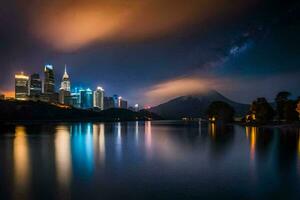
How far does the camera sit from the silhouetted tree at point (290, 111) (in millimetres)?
100688

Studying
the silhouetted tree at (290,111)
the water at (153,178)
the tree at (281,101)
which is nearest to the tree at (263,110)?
the tree at (281,101)

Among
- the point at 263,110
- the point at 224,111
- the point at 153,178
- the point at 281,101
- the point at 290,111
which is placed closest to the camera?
the point at 153,178

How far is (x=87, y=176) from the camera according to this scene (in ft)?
79.3

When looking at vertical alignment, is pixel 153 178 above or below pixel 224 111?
below

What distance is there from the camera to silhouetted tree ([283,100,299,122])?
10069 cm

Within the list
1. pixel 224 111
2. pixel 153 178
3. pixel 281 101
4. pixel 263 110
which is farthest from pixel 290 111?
pixel 153 178

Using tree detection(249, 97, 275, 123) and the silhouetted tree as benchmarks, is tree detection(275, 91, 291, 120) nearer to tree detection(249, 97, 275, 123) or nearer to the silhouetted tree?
tree detection(249, 97, 275, 123)

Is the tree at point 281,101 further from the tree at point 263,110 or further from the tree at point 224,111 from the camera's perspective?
the tree at point 224,111

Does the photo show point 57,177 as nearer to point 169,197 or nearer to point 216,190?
point 169,197

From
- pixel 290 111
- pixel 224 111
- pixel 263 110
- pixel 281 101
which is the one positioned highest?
pixel 281 101

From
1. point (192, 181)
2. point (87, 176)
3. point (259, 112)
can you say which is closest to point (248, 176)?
point (192, 181)

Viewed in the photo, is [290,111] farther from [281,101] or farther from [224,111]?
[224,111]

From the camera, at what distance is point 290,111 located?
331ft

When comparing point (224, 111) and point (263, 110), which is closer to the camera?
point (263, 110)
